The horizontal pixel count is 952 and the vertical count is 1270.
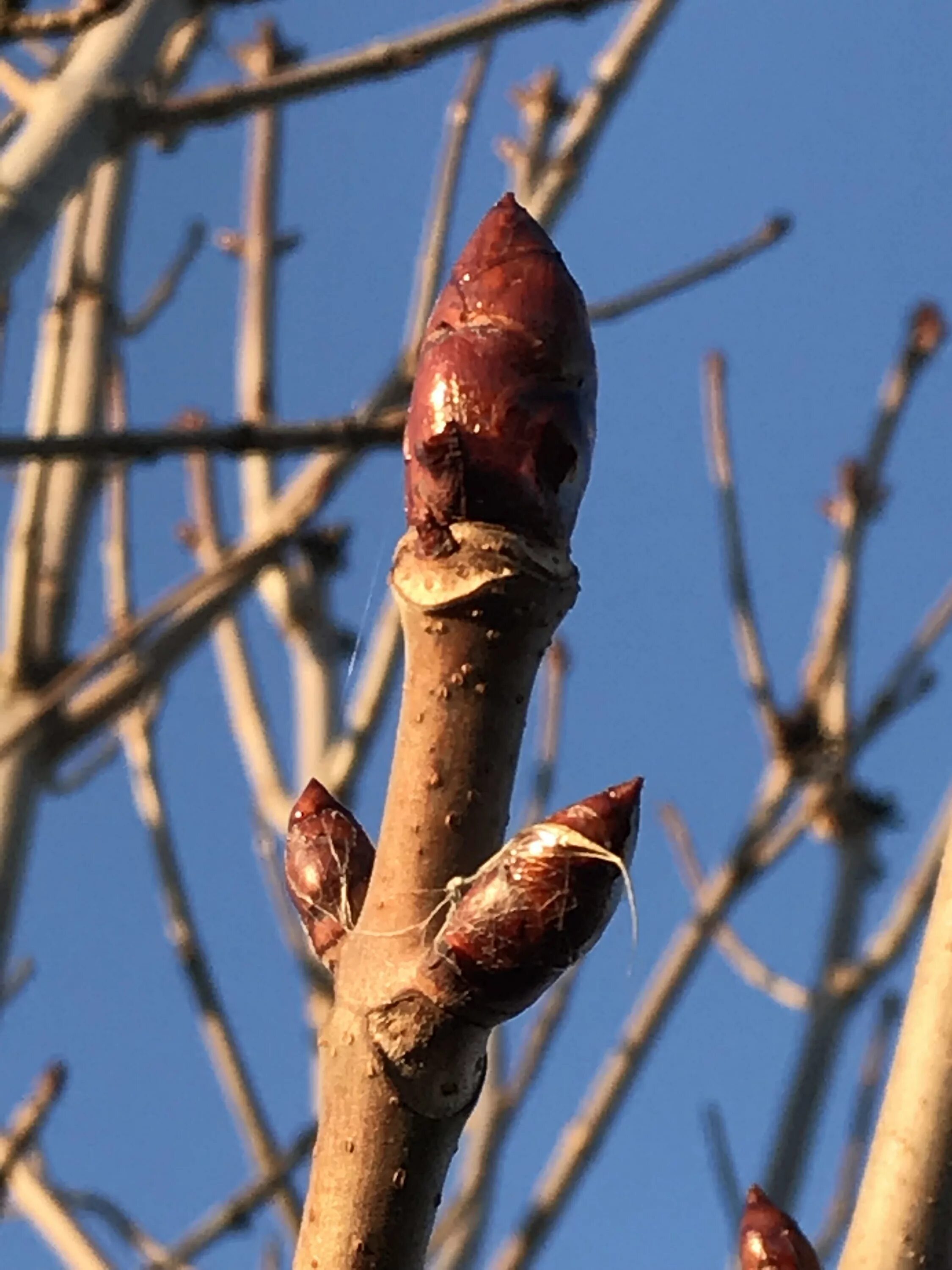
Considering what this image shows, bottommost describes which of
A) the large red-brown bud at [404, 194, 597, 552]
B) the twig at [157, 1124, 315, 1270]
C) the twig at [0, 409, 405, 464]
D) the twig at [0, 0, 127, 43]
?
the twig at [157, 1124, 315, 1270]

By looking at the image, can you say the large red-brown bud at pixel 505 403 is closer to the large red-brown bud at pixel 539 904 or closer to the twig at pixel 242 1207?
the large red-brown bud at pixel 539 904

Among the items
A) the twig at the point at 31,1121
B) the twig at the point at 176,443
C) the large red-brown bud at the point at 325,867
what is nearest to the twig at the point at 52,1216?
the twig at the point at 31,1121

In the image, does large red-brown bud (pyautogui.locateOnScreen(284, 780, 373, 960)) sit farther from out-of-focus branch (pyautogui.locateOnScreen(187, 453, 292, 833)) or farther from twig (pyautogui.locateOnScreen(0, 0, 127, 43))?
out-of-focus branch (pyautogui.locateOnScreen(187, 453, 292, 833))

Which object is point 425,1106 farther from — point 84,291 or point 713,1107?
point 84,291

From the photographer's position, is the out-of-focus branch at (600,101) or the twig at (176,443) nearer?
the twig at (176,443)

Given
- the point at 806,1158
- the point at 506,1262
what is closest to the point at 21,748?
the point at 506,1262

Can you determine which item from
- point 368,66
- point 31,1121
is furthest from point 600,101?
point 31,1121

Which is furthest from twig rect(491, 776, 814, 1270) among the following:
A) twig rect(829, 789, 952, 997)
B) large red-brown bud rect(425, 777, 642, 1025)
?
large red-brown bud rect(425, 777, 642, 1025)
